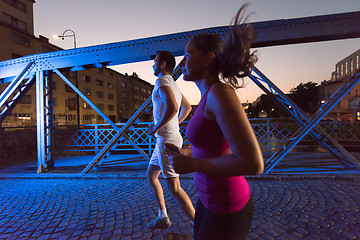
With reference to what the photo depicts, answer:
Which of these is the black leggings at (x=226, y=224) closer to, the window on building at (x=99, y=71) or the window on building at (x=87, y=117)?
the window on building at (x=87, y=117)

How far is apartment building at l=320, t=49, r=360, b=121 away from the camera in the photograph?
4628cm

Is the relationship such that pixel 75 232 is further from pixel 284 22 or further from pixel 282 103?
pixel 284 22

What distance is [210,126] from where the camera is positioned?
1.10 meters

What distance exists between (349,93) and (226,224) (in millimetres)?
61030

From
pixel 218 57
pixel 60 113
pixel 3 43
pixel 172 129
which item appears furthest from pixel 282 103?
pixel 60 113

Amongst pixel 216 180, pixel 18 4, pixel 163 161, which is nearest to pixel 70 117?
pixel 18 4

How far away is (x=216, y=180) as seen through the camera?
1172 millimetres

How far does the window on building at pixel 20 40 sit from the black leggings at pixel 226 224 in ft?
136

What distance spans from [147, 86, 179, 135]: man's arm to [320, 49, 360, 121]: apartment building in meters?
40.3

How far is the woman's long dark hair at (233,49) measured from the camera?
3.86 ft

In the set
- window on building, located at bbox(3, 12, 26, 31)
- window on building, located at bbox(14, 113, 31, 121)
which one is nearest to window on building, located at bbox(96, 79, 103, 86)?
window on building, located at bbox(3, 12, 26, 31)

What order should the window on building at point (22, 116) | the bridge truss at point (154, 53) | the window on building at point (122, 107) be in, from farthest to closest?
the window on building at point (122, 107), the window on building at point (22, 116), the bridge truss at point (154, 53)

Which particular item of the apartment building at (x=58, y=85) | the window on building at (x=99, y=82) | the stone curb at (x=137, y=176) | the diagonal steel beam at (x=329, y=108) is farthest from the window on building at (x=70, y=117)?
the diagonal steel beam at (x=329, y=108)

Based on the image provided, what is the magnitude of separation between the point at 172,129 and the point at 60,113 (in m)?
42.9
